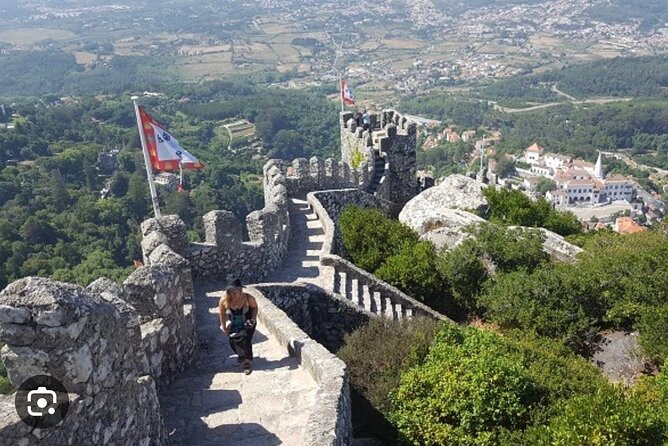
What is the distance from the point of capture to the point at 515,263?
1292cm

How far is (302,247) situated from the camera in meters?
12.9

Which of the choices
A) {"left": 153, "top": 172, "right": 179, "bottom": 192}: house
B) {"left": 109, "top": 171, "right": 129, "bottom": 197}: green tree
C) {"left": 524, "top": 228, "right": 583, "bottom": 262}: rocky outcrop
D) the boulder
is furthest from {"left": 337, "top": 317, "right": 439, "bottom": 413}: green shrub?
{"left": 109, "top": 171, "right": 129, "bottom": 197}: green tree

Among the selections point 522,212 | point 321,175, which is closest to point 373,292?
point 321,175

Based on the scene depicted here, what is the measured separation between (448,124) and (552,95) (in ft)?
111

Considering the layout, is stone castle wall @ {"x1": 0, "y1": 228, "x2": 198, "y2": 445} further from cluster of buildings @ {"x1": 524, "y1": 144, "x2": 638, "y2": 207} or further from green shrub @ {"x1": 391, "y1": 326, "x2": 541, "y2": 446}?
cluster of buildings @ {"x1": 524, "y1": 144, "x2": 638, "y2": 207}

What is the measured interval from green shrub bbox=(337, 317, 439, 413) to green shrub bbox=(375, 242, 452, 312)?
3547mm

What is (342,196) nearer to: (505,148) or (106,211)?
(106,211)

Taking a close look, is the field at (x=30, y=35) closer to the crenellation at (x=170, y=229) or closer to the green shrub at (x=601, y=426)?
the crenellation at (x=170, y=229)

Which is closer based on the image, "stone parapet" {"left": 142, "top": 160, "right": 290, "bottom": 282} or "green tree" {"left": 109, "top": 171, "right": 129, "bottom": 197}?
"stone parapet" {"left": 142, "top": 160, "right": 290, "bottom": 282}

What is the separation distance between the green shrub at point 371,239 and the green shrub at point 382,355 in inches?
167

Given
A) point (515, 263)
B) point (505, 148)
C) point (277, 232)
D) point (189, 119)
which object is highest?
point (277, 232)

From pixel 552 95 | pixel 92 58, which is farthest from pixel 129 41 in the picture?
pixel 552 95

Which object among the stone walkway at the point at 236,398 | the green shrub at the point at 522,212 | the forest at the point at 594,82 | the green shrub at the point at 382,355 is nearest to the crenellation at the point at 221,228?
the stone walkway at the point at 236,398

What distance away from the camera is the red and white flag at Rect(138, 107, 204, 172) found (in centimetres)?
1000
